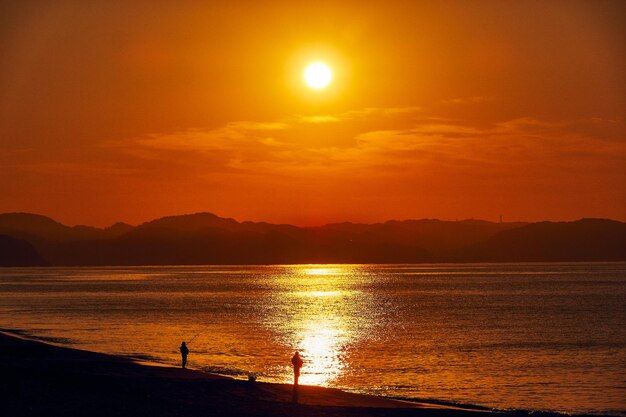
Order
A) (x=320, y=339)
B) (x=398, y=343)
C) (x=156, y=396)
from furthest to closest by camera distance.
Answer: (x=320, y=339) → (x=398, y=343) → (x=156, y=396)

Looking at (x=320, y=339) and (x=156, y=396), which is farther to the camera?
(x=320, y=339)

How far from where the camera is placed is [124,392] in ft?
109

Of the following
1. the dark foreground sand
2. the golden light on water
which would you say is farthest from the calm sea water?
the dark foreground sand

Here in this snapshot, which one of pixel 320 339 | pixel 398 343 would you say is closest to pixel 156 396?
pixel 398 343

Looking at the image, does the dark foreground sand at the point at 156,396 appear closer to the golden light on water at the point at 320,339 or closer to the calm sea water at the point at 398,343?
the calm sea water at the point at 398,343

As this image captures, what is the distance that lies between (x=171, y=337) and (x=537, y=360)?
3509cm

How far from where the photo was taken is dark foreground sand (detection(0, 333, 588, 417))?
97.3 feet

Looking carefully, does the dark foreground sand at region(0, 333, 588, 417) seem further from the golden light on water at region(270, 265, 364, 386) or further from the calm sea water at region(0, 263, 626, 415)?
the golden light on water at region(270, 265, 364, 386)

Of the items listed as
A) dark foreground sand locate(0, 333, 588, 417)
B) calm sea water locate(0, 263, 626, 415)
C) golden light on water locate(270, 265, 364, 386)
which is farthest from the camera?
golden light on water locate(270, 265, 364, 386)

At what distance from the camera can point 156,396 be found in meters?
32.9

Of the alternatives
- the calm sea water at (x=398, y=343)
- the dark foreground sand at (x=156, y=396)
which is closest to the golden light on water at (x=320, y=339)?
the calm sea water at (x=398, y=343)

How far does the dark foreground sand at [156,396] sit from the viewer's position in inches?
1168

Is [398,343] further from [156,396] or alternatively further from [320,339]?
[156,396]

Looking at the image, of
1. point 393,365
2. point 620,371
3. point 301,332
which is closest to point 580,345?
point 620,371
